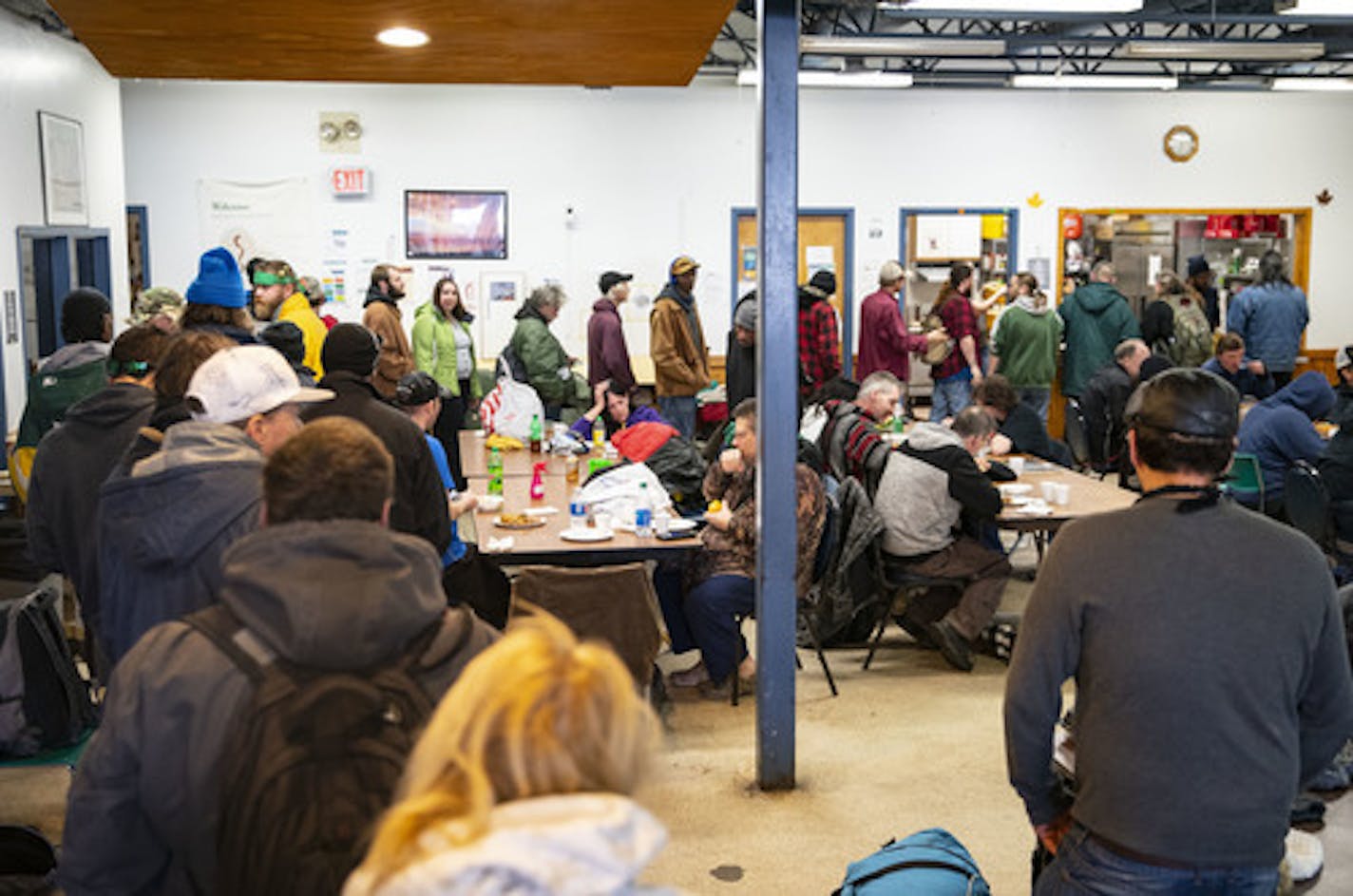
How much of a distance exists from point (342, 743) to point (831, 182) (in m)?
13.2

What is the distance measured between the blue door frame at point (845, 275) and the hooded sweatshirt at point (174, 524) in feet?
38.2

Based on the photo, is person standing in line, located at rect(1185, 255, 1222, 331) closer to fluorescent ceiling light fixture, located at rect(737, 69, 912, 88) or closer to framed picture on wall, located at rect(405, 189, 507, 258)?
fluorescent ceiling light fixture, located at rect(737, 69, 912, 88)

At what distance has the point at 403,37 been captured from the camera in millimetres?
5270

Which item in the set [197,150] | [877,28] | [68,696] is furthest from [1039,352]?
[68,696]

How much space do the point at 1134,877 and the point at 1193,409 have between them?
2.76 ft

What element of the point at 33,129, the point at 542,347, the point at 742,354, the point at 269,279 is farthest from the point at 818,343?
the point at 33,129

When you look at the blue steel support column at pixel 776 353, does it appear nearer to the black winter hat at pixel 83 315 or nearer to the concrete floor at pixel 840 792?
the concrete floor at pixel 840 792

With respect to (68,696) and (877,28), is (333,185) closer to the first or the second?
(877,28)

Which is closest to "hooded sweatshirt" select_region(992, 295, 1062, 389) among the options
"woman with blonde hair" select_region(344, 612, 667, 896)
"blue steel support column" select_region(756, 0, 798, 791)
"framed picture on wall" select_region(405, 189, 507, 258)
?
"framed picture on wall" select_region(405, 189, 507, 258)

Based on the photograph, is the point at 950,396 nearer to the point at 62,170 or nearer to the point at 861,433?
the point at 861,433

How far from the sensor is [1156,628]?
2.55 metres

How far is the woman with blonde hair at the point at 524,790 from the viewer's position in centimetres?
133

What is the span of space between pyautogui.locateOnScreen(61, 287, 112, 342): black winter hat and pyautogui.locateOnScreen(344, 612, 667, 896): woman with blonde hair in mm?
5429

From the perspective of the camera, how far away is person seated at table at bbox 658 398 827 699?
6289mm
